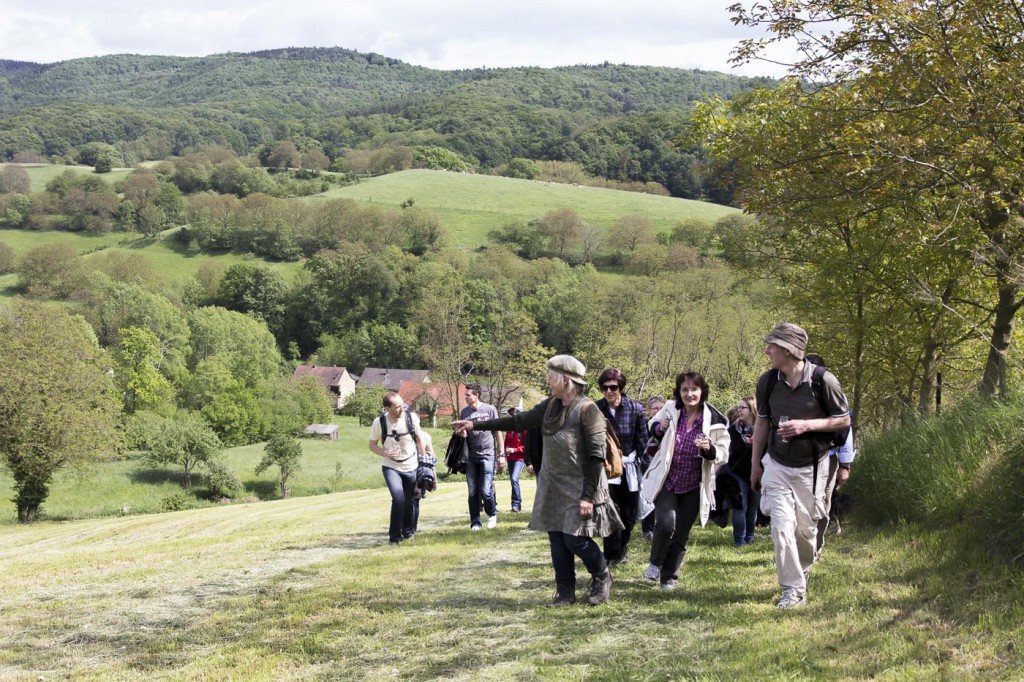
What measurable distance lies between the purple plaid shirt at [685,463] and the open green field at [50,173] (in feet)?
538

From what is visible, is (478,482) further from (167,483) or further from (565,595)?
(167,483)

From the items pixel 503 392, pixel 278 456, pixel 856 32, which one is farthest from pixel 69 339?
pixel 856 32

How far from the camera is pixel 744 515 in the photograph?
395 inches

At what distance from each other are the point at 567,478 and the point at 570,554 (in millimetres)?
680

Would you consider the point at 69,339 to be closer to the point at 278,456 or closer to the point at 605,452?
the point at 278,456

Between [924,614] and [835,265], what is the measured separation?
444 inches

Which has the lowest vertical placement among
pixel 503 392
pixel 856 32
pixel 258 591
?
pixel 503 392

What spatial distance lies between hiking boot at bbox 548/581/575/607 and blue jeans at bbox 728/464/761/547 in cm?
301

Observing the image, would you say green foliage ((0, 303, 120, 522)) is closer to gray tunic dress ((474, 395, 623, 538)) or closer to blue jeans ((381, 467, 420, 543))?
blue jeans ((381, 467, 420, 543))

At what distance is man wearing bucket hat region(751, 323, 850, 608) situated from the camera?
673cm

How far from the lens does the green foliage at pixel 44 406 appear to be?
132 feet

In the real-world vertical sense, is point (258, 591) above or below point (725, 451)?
below

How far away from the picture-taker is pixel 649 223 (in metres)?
120

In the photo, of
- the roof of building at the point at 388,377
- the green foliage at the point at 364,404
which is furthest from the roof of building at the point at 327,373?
the green foliage at the point at 364,404
